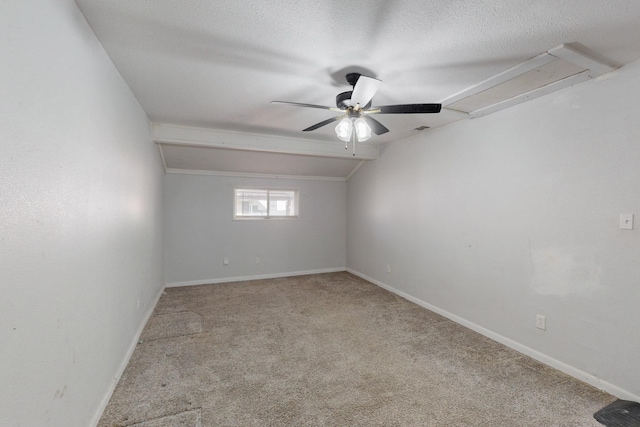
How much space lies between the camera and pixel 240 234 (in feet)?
16.8

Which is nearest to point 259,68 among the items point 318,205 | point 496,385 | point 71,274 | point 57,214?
point 57,214

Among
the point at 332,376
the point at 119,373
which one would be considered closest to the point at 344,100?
the point at 332,376

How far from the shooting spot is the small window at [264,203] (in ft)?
17.0

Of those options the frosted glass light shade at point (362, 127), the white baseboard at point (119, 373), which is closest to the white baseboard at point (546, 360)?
the frosted glass light shade at point (362, 127)

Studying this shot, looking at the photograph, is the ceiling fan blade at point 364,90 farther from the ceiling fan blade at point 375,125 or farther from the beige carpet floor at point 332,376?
the beige carpet floor at point 332,376

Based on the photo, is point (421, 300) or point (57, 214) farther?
point (421, 300)

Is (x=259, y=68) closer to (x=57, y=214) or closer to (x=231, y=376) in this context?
(x=57, y=214)

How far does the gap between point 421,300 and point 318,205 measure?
8.68 ft

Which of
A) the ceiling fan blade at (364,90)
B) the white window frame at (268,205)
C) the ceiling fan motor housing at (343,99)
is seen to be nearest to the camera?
the ceiling fan blade at (364,90)

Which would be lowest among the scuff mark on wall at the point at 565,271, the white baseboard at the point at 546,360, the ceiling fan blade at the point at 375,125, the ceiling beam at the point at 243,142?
the white baseboard at the point at 546,360

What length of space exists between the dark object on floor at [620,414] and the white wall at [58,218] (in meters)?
2.99

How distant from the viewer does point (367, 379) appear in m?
2.19

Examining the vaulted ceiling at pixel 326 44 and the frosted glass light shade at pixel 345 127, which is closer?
the vaulted ceiling at pixel 326 44

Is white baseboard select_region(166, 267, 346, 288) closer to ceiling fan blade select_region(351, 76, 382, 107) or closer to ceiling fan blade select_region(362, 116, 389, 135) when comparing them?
ceiling fan blade select_region(362, 116, 389, 135)
